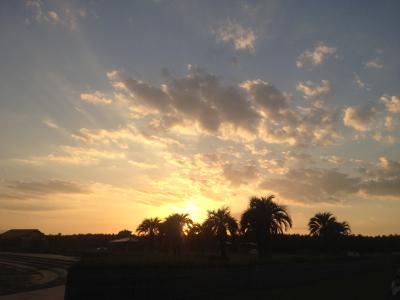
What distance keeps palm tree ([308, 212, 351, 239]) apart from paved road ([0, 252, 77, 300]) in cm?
3451

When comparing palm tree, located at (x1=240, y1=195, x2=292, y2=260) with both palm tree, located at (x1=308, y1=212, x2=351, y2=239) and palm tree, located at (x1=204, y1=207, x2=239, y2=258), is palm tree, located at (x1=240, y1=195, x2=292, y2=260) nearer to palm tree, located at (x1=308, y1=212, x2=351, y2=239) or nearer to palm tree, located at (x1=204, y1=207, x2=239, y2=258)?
palm tree, located at (x1=204, y1=207, x2=239, y2=258)

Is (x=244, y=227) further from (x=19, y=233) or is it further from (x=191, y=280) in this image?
(x=19, y=233)

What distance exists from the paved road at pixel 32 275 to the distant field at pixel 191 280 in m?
5.61

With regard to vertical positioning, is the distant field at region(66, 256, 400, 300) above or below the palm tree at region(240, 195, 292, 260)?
below

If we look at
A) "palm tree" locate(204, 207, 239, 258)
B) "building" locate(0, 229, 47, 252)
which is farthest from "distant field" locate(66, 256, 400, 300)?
"building" locate(0, 229, 47, 252)

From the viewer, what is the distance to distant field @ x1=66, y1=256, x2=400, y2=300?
41.4 feet

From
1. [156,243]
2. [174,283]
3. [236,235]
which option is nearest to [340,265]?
[236,235]

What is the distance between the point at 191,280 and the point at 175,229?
107 feet

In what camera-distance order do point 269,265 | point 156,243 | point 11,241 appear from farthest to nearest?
point 11,241 < point 156,243 < point 269,265

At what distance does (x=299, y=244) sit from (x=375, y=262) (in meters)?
47.5

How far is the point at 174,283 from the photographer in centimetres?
1460

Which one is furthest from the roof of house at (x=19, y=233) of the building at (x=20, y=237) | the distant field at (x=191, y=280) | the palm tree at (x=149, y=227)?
the distant field at (x=191, y=280)

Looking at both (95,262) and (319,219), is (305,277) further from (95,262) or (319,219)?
(319,219)

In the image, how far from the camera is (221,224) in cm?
4128
